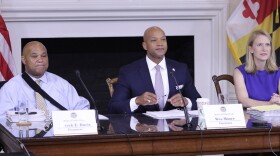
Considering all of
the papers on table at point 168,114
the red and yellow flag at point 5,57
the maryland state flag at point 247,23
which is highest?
the maryland state flag at point 247,23

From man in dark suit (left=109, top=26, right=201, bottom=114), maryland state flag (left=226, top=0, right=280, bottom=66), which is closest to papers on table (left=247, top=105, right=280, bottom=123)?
man in dark suit (left=109, top=26, right=201, bottom=114)

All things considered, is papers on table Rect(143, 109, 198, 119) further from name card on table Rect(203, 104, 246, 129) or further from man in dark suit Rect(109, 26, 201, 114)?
name card on table Rect(203, 104, 246, 129)

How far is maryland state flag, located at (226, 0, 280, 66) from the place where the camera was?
481 centimetres

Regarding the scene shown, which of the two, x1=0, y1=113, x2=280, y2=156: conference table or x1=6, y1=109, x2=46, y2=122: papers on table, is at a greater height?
x1=6, y1=109, x2=46, y2=122: papers on table

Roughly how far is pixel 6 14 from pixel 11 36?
180mm

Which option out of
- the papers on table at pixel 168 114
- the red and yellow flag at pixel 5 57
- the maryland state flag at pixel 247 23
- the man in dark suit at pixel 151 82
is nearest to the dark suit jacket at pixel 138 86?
the man in dark suit at pixel 151 82

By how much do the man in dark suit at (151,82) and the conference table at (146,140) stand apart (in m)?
0.65

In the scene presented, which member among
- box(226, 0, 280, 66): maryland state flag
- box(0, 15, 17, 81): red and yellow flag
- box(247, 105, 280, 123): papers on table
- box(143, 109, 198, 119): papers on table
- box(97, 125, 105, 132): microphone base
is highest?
box(226, 0, 280, 66): maryland state flag

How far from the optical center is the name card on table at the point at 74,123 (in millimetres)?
2664

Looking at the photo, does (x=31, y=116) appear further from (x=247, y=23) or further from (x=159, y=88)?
(x=247, y=23)

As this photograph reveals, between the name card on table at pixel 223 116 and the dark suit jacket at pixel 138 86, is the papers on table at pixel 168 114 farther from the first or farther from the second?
the name card on table at pixel 223 116

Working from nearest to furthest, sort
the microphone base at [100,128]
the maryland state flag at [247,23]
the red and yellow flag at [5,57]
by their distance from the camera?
the microphone base at [100,128] < the red and yellow flag at [5,57] < the maryland state flag at [247,23]

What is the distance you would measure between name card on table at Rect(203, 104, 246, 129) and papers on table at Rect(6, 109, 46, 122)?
845 millimetres

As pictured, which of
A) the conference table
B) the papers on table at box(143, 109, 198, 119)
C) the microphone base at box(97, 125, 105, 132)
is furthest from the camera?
the papers on table at box(143, 109, 198, 119)
